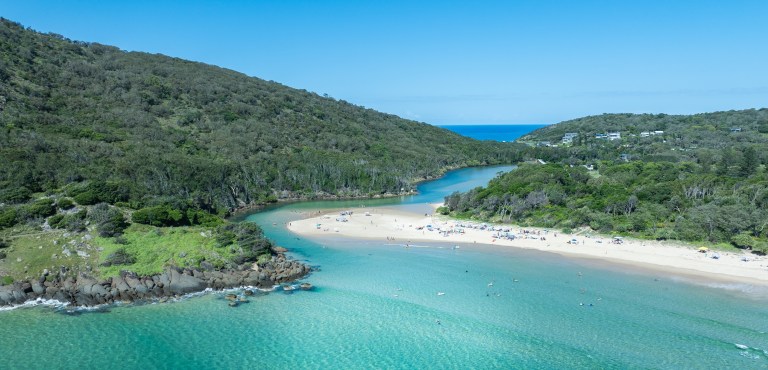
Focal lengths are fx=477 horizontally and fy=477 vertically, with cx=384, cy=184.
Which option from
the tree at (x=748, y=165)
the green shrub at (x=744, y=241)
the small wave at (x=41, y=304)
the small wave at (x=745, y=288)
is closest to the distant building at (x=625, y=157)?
the tree at (x=748, y=165)

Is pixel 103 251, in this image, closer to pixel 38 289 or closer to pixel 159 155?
pixel 38 289

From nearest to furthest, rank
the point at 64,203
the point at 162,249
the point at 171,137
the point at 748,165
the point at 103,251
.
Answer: the point at 103,251 → the point at 162,249 → the point at 64,203 → the point at 748,165 → the point at 171,137

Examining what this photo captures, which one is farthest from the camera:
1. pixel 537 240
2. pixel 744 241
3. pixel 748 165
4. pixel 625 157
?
pixel 625 157

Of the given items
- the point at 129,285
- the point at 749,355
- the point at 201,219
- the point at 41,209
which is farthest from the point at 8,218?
the point at 749,355

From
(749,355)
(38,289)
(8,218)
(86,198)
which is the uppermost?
(86,198)

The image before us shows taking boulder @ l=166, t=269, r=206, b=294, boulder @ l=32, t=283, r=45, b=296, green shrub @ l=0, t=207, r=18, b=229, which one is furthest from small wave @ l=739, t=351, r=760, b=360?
green shrub @ l=0, t=207, r=18, b=229

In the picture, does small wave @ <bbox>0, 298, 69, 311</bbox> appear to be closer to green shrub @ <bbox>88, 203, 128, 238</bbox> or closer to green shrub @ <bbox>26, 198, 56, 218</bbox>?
green shrub @ <bbox>88, 203, 128, 238</bbox>

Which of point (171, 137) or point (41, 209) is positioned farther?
point (171, 137)

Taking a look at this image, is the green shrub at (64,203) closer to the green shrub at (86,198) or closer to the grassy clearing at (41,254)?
the green shrub at (86,198)
